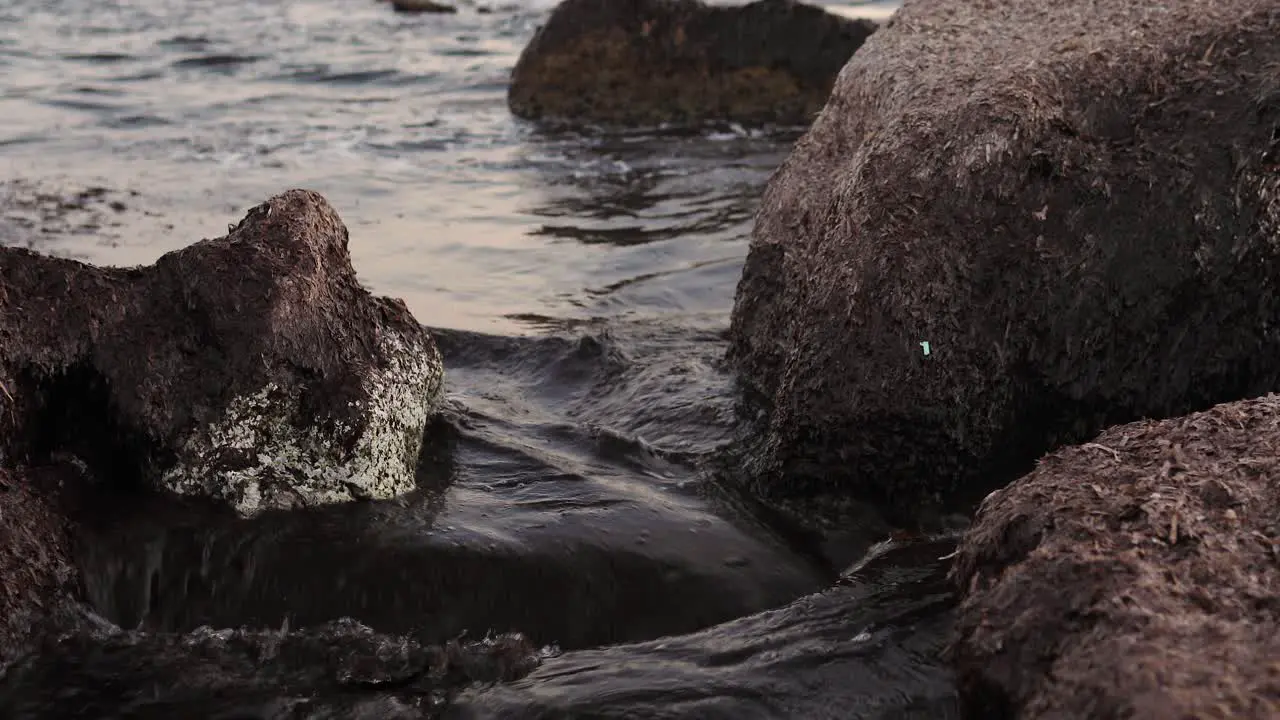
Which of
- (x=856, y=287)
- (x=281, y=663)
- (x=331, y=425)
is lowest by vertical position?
(x=281, y=663)

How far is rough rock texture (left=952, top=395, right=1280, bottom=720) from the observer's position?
231cm

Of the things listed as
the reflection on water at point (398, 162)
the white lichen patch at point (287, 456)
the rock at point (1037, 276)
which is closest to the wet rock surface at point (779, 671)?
the rock at point (1037, 276)

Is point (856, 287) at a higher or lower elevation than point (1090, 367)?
higher

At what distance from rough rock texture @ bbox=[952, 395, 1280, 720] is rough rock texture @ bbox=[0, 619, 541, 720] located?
4.27 feet

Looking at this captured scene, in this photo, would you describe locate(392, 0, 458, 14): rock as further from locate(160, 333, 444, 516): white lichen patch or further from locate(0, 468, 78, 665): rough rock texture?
locate(0, 468, 78, 665): rough rock texture

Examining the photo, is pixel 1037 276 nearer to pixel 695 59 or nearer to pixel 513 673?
pixel 513 673

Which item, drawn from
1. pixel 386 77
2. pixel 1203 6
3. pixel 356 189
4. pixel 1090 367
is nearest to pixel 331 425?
pixel 1090 367

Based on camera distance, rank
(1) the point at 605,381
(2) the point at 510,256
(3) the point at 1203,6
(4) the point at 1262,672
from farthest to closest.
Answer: (2) the point at 510,256 < (1) the point at 605,381 < (3) the point at 1203,6 < (4) the point at 1262,672

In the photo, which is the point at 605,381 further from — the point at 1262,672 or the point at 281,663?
the point at 1262,672

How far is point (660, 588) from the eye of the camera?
375 cm

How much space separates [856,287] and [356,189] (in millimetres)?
5539

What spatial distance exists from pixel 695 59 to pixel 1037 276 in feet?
25.5

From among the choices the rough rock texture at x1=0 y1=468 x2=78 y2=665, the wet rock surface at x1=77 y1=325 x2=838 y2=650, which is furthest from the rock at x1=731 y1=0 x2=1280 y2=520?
the rough rock texture at x1=0 y1=468 x2=78 y2=665

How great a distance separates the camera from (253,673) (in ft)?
11.1
